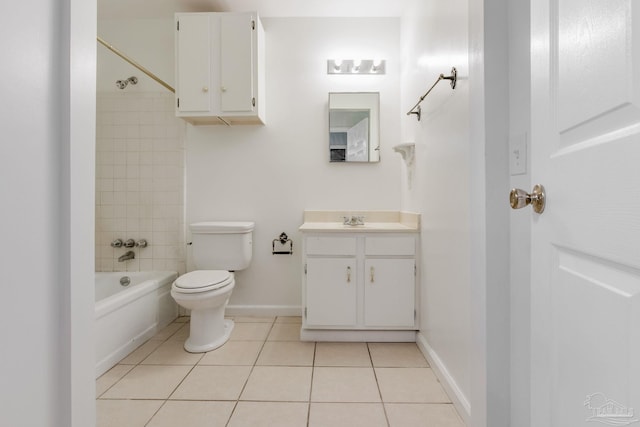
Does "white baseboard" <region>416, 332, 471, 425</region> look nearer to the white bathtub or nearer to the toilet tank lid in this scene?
the toilet tank lid

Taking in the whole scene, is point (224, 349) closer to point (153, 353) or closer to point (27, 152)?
point (153, 353)

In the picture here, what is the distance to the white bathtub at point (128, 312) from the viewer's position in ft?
5.75

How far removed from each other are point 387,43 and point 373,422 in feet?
9.03

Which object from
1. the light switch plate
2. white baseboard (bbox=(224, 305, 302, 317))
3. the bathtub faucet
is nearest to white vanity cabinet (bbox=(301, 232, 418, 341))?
white baseboard (bbox=(224, 305, 302, 317))

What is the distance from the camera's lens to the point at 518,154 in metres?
0.98

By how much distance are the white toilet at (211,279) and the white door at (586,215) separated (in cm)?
177

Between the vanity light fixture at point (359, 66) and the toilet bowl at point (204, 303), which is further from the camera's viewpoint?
the vanity light fixture at point (359, 66)

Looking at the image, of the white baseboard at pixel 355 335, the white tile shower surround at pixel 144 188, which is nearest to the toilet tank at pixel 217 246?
the white tile shower surround at pixel 144 188

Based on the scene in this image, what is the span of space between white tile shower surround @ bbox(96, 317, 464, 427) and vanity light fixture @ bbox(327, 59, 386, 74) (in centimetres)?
222

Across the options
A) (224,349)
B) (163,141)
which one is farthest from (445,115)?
(163,141)

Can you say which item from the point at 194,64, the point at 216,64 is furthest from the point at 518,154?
the point at 194,64

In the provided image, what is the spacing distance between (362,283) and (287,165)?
4.00 feet

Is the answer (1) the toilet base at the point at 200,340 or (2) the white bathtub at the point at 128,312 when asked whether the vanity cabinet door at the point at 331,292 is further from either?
(2) the white bathtub at the point at 128,312

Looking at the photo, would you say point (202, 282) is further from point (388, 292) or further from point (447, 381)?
point (447, 381)
